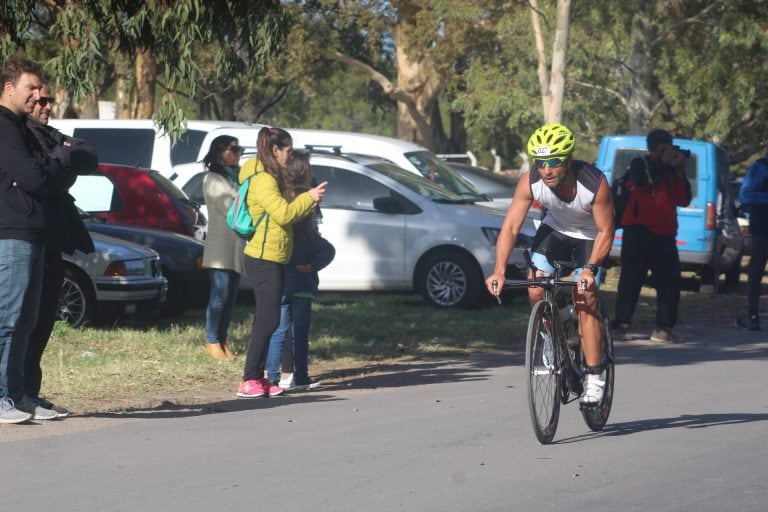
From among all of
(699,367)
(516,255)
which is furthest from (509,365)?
(516,255)

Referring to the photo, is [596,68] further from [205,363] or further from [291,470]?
[291,470]

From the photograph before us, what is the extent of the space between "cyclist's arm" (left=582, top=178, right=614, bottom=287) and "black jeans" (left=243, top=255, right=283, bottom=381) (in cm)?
244

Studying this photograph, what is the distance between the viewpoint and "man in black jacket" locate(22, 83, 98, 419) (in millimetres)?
7660

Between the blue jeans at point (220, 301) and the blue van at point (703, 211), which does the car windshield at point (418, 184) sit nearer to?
the blue van at point (703, 211)

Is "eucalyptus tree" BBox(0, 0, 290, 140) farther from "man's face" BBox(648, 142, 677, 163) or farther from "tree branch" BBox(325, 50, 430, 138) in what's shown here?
"tree branch" BBox(325, 50, 430, 138)

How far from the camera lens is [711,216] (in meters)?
18.6

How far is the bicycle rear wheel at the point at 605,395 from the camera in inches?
314

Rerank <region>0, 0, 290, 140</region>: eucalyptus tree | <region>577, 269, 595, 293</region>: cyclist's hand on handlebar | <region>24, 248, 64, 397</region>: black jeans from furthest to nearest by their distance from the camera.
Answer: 1. <region>0, 0, 290, 140</region>: eucalyptus tree
2. <region>24, 248, 64, 397</region>: black jeans
3. <region>577, 269, 595, 293</region>: cyclist's hand on handlebar

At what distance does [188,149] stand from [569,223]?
11.0 metres

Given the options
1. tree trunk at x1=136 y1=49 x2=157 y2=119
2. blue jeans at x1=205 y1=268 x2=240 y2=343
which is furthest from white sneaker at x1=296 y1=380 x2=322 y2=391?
tree trunk at x1=136 y1=49 x2=157 y2=119

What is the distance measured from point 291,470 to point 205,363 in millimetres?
4295

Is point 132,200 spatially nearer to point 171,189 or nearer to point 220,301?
point 171,189

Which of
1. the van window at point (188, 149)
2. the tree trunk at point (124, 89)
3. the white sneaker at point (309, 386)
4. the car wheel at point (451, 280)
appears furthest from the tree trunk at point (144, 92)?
the white sneaker at point (309, 386)

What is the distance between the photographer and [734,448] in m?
7.59
